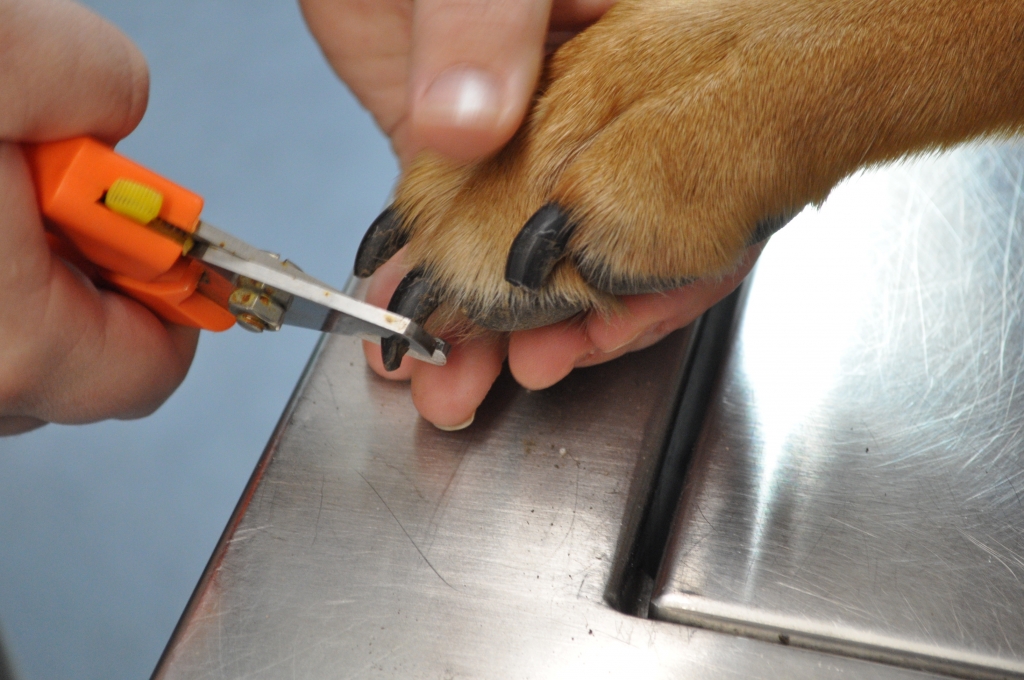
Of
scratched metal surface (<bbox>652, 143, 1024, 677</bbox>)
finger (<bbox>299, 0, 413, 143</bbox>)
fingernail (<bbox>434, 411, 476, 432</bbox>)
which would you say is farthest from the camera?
finger (<bbox>299, 0, 413, 143</bbox>)

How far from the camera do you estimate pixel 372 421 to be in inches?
34.9

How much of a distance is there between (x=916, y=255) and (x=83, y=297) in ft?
3.09

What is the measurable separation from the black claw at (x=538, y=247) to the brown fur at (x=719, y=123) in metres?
0.01

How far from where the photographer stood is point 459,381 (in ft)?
2.68

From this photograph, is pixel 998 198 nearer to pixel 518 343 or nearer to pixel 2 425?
pixel 518 343

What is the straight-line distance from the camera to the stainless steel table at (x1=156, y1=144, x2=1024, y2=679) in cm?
71

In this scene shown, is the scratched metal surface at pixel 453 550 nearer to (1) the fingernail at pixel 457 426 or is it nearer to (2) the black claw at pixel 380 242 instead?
(1) the fingernail at pixel 457 426

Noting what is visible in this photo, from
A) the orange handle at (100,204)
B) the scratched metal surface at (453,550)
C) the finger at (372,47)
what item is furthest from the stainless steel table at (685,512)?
the finger at (372,47)

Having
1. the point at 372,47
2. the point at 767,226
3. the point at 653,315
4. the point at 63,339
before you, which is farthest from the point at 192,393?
the point at 767,226

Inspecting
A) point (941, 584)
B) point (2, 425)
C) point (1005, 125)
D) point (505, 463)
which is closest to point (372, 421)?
point (505, 463)

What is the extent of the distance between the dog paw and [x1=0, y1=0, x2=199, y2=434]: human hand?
0.25 metres

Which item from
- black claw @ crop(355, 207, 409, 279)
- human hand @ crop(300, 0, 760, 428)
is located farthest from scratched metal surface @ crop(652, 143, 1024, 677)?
black claw @ crop(355, 207, 409, 279)

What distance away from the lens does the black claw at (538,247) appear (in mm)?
707

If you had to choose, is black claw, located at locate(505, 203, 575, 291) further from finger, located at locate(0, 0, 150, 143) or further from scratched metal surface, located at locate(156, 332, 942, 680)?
finger, located at locate(0, 0, 150, 143)
